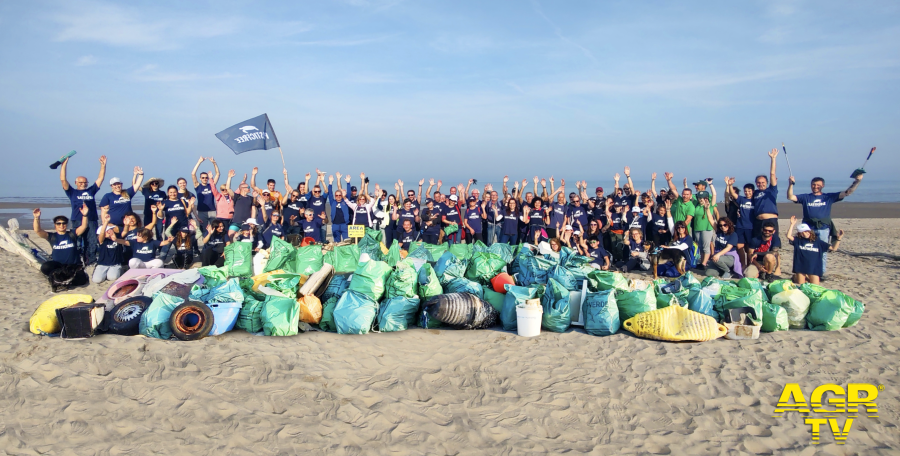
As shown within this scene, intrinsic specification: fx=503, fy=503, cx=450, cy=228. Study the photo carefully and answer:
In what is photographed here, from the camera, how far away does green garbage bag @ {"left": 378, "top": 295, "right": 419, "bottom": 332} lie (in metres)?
5.02

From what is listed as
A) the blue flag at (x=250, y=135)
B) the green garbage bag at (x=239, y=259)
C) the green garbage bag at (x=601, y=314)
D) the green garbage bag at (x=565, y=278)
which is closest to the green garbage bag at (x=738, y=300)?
the green garbage bag at (x=601, y=314)

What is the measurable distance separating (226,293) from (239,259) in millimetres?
2103

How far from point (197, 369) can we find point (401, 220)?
222 inches

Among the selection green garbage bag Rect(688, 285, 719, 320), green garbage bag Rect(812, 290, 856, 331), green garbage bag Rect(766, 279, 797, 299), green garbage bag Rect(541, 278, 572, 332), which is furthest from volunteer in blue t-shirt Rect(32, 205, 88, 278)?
green garbage bag Rect(812, 290, 856, 331)

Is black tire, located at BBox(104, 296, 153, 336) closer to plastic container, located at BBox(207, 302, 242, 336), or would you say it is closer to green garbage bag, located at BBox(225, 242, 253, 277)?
plastic container, located at BBox(207, 302, 242, 336)

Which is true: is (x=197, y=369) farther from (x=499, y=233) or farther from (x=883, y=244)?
(x=883, y=244)

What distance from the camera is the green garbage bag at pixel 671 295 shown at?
4.99 meters

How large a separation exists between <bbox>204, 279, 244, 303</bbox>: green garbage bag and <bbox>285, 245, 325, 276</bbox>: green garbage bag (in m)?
1.65

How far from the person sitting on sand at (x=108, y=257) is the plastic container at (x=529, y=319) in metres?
6.18

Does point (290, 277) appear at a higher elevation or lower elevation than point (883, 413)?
higher

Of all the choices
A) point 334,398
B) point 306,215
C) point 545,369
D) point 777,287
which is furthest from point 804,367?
point 306,215

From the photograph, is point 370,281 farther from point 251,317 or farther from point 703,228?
point 703,228

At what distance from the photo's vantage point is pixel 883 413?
344 centimetres

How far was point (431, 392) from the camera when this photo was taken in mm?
3805
